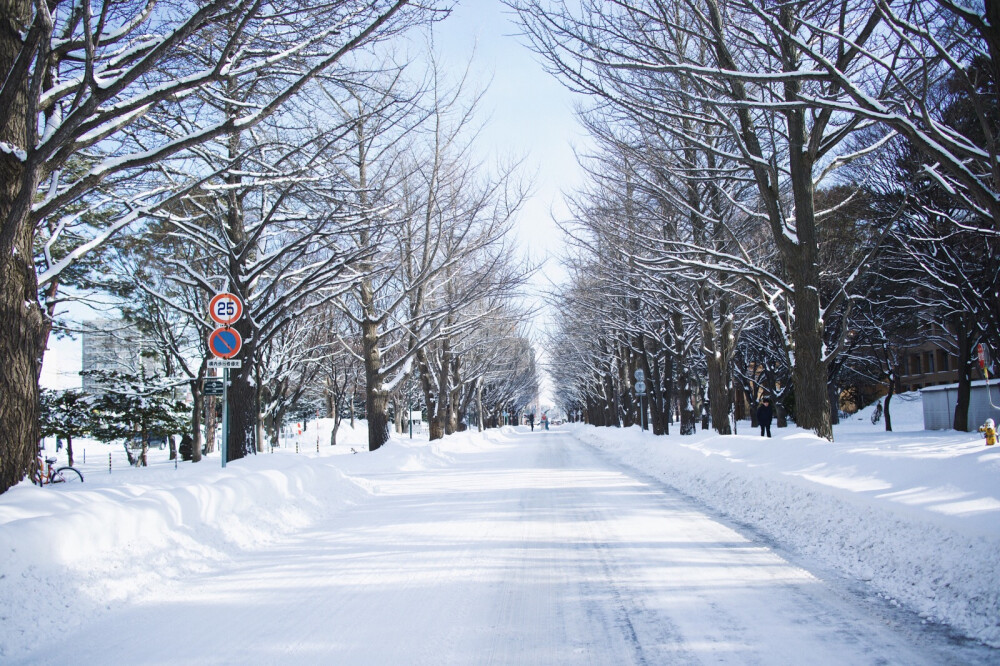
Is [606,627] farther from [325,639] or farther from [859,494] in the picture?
[859,494]

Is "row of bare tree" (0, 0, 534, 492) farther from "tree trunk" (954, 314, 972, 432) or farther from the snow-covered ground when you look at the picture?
"tree trunk" (954, 314, 972, 432)

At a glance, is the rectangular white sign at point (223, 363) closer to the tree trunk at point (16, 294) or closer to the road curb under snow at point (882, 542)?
the tree trunk at point (16, 294)

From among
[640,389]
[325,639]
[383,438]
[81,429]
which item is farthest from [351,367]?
[325,639]

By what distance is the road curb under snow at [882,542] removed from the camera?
4.52 m

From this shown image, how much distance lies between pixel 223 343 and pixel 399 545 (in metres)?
4.81

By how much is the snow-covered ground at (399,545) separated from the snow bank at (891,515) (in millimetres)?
17

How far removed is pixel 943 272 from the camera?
86.7ft

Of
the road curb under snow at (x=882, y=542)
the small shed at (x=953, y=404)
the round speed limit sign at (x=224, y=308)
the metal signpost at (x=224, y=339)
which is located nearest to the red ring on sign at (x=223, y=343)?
the metal signpost at (x=224, y=339)

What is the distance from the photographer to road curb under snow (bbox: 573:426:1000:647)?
178 inches

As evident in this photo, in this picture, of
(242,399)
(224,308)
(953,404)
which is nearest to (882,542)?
(224,308)

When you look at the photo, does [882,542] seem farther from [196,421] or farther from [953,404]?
[953,404]

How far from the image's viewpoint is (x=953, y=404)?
3306 centimetres

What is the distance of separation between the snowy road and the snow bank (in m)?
0.46

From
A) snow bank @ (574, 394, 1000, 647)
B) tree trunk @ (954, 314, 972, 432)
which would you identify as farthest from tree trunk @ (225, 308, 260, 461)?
tree trunk @ (954, 314, 972, 432)
